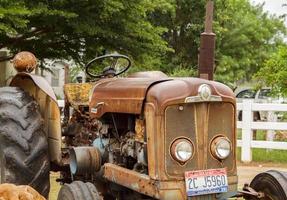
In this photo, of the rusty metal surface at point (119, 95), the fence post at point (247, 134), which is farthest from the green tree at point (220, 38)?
the rusty metal surface at point (119, 95)

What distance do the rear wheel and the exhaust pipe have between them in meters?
1.45

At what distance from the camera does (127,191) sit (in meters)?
5.72

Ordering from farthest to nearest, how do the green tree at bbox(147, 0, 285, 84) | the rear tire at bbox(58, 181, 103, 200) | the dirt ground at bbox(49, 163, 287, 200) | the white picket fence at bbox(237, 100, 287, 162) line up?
the green tree at bbox(147, 0, 285, 84), the white picket fence at bbox(237, 100, 287, 162), the dirt ground at bbox(49, 163, 287, 200), the rear tire at bbox(58, 181, 103, 200)

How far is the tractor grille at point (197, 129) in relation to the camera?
4.88m

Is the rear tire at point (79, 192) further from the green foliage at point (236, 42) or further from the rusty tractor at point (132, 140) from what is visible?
the green foliage at point (236, 42)

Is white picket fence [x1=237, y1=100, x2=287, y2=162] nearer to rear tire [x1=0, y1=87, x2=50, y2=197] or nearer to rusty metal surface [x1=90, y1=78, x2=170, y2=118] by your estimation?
rusty metal surface [x1=90, y1=78, x2=170, y2=118]

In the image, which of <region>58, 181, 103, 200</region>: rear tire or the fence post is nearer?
<region>58, 181, 103, 200</region>: rear tire

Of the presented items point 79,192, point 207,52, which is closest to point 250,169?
point 207,52

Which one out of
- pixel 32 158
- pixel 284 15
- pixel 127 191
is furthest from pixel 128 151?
pixel 284 15

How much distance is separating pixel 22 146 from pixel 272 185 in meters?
2.22

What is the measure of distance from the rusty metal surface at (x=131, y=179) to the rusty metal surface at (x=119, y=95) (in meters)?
0.49

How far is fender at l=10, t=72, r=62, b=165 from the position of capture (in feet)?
20.1

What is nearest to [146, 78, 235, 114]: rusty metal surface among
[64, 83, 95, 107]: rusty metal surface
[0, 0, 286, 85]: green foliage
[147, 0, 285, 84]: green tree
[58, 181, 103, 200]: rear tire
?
[58, 181, 103, 200]: rear tire

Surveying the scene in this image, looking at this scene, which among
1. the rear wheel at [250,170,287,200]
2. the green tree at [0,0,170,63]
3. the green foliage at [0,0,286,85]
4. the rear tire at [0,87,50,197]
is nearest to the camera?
the rear wheel at [250,170,287,200]
